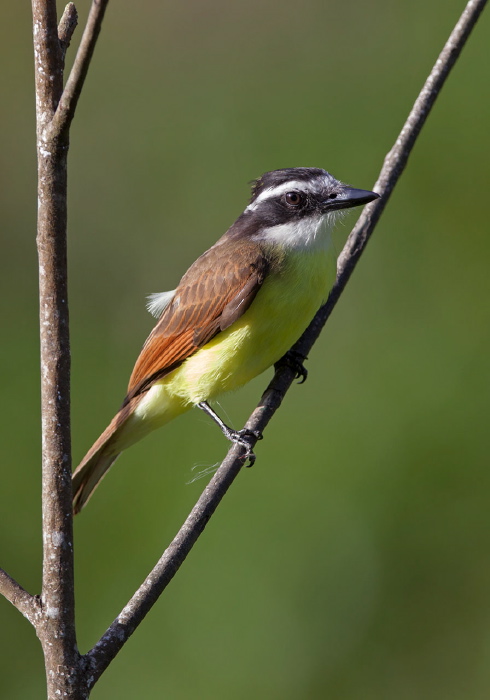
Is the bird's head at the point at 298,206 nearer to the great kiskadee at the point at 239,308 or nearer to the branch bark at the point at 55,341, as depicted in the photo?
the great kiskadee at the point at 239,308

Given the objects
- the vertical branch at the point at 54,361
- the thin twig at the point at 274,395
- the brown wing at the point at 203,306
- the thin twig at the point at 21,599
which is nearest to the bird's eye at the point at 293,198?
the brown wing at the point at 203,306

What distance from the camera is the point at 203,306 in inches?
162

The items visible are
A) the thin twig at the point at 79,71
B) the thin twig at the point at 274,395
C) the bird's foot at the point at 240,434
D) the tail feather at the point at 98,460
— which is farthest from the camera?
the tail feather at the point at 98,460

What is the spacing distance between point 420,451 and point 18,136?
126 inches

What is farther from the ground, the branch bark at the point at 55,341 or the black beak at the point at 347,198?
the branch bark at the point at 55,341

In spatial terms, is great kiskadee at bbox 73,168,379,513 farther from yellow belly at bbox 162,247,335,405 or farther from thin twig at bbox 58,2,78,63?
thin twig at bbox 58,2,78,63

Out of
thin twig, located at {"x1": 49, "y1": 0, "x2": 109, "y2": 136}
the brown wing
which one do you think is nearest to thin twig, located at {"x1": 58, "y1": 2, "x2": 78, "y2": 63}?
thin twig, located at {"x1": 49, "y1": 0, "x2": 109, "y2": 136}

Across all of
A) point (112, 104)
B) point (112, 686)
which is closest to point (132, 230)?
point (112, 104)

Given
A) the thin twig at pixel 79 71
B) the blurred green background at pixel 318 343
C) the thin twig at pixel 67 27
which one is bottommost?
the blurred green background at pixel 318 343

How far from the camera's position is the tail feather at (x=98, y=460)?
13.4 feet

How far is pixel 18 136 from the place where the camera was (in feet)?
19.9

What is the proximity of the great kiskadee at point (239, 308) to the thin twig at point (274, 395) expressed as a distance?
0.13m

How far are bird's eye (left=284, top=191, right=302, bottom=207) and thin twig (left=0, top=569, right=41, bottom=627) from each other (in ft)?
7.76

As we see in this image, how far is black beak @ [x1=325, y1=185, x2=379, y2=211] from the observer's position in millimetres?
3811
